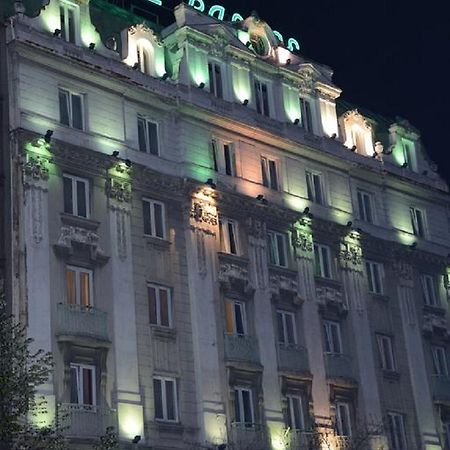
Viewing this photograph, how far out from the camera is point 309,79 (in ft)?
228

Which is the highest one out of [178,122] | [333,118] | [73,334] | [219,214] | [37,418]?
[333,118]

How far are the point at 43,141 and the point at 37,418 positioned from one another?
14.0m

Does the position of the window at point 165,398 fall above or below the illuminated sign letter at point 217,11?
below

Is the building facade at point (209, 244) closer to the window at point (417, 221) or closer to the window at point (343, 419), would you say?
the window at point (343, 419)

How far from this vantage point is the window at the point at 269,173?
2507 inches

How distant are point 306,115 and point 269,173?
22.2ft

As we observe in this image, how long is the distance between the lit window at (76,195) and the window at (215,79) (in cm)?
1251

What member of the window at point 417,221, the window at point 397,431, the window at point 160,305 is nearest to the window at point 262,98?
the window at point 417,221

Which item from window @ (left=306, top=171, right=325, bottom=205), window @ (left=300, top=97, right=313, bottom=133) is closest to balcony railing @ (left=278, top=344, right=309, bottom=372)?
window @ (left=306, top=171, right=325, bottom=205)

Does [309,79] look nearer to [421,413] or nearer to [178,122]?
[178,122]

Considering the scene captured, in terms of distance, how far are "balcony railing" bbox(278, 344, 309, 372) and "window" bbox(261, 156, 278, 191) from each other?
10.1 m

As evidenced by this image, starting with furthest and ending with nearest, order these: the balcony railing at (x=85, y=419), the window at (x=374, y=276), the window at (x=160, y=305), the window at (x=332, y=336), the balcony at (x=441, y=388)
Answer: the window at (x=374, y=276) < the balcony at (x=441, y=388) < the window at (x=332, y=336) < the window at (x=160, y=305) < the balcony railing at (x=85, y=419)

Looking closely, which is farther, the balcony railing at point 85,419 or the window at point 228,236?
the window at point 228,236

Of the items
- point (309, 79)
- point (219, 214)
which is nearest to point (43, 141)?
point (219, 214)
